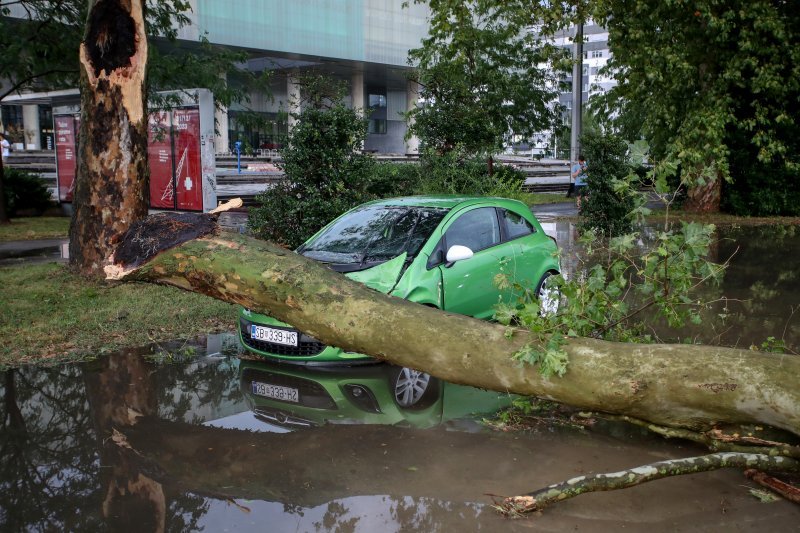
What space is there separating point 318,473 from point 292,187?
8.16 m

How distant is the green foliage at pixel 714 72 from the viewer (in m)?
15.5

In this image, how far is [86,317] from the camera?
8773 mm

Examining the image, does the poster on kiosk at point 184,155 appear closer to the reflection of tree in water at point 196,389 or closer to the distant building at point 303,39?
the reflection of tree in water at point 196,389

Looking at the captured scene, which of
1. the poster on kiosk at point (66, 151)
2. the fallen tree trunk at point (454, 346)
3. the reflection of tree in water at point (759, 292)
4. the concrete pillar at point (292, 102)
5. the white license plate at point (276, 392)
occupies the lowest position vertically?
the white license plate at point (276, 392)

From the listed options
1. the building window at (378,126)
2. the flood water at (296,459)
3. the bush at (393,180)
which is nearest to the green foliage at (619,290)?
the flood water at (296,459)

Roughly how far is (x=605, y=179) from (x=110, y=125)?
10000 mm

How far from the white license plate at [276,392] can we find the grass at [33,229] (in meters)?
11.9

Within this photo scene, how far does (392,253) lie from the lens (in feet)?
23.4

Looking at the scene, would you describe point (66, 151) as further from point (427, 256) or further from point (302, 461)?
point (302, 461)

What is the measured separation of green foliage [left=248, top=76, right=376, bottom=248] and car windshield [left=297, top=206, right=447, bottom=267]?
3.88 m

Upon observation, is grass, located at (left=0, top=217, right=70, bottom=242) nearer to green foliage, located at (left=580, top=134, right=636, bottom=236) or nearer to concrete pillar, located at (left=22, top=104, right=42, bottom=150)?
green foliage, located at (left=580, top=134, right=636, bottom=236)

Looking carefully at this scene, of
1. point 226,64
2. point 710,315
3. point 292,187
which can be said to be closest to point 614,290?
point 710,315

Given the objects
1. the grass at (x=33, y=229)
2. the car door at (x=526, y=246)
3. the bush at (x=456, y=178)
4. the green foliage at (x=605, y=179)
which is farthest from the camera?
the grass at (x=33, y=229)

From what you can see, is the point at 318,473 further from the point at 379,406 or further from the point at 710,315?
the point at 710,315
